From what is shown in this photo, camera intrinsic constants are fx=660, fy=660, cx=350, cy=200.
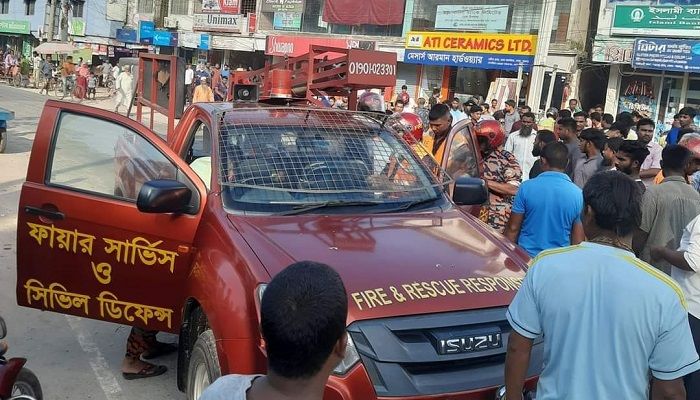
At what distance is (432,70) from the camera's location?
27156 mm

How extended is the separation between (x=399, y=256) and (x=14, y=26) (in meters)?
52.2

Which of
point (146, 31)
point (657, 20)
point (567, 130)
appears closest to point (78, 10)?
point (146, 31)

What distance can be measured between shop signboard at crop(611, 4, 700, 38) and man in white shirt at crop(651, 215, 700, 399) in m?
16.9

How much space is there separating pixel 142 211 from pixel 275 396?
220 centimetres

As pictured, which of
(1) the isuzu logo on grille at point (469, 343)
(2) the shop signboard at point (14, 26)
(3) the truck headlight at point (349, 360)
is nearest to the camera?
(3) the truck headlight at point (349, 360)

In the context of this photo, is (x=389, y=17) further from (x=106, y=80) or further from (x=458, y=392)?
(x=458, y=392)

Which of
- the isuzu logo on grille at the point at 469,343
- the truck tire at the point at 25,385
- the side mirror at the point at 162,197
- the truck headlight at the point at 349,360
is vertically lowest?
the truck tire at the point at 25,385

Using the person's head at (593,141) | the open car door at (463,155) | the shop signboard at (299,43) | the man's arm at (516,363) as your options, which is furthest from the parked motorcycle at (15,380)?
the shop signboard at (299,43)

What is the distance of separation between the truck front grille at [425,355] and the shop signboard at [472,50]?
21.1 metres

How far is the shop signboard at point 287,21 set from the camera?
32219mm

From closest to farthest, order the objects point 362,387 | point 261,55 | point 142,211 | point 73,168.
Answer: point 362,387, point 142,211, point 73,168, point 261,55

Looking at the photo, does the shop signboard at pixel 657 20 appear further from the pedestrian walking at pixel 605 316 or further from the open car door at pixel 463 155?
the pedestrian walking at pixel 605 316

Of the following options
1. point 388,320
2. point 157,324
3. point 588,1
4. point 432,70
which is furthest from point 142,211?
point 432,70

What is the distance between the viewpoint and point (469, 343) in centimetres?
269
